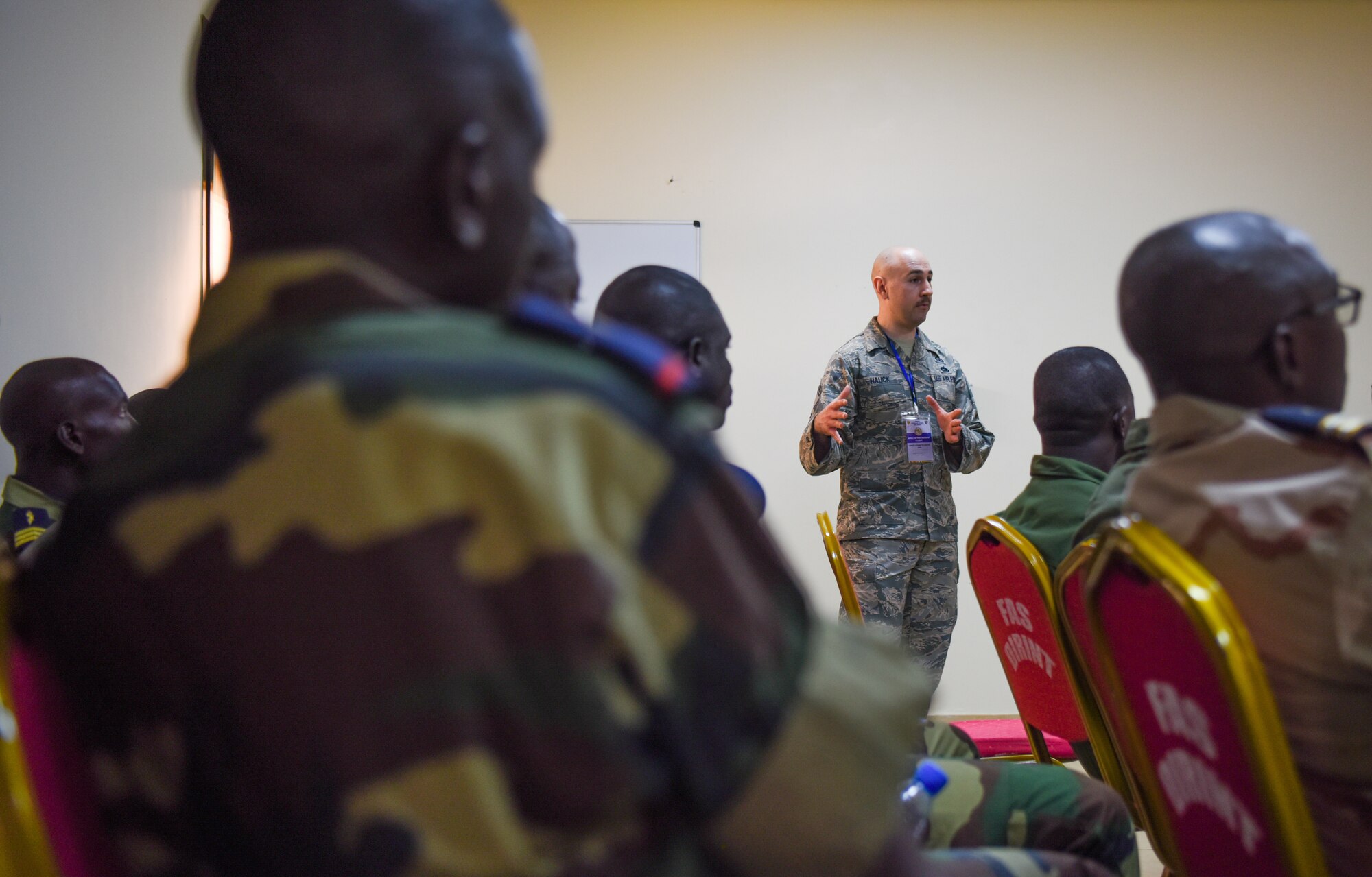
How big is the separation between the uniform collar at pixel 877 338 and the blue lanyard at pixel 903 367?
0.01 meters

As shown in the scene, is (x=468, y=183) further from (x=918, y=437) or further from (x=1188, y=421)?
(x=918, y=437)

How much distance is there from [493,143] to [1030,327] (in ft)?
15.1

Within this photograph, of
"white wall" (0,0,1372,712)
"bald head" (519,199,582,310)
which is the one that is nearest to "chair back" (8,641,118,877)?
"bald head" (519,199,582,310)

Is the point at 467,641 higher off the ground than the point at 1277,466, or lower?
higher

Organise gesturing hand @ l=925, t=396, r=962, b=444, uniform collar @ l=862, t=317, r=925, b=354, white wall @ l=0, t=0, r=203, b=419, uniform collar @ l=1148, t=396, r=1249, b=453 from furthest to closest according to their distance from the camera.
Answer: uniform collar @ l=862, t=317, r=925, b=354 → gesturing hand @ l=925, t=396, r=962, b=444 → white wall @ l=0, t=0, r=203, b=419 → uniform collar @ l=1148, t=396, r=1249, b=453

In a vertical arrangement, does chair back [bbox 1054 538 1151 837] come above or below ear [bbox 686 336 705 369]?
below

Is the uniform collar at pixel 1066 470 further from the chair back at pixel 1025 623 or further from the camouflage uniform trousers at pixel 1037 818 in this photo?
the camouflage uniform trousers at pixel 1037 818

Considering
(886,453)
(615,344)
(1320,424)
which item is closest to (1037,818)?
(1320,424)

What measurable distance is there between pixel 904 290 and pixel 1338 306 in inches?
107

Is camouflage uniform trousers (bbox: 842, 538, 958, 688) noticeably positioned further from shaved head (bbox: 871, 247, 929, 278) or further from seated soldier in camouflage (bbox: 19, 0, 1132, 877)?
seated soldier in camouflage (bbox: 19, 0, 1132, 877)

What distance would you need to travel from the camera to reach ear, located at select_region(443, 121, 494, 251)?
63 centimetres

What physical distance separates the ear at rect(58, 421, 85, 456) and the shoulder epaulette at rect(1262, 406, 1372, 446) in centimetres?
251

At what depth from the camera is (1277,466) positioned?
111 cm

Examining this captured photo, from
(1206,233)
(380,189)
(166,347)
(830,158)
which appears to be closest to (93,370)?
(166,347)
